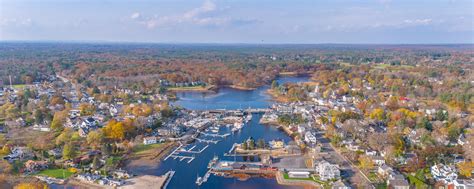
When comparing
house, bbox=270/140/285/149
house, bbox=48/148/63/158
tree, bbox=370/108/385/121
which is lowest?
house, bbox=270/140/285/149

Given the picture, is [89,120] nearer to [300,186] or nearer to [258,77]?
[300,186]

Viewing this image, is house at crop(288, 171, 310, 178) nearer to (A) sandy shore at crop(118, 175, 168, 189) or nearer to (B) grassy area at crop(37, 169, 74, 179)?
(A) sandy shore at crop(118, 175, 168, 189)

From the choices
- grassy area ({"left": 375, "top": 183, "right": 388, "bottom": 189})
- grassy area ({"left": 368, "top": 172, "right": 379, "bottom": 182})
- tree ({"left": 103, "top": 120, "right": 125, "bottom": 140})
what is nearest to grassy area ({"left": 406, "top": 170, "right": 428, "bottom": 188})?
grassy area ({"left": 375, "top": 183, "right": 388, "bottom": 189})

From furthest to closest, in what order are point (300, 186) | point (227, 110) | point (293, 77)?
point (293, 77) → point (227, 110) → point (300, 186)

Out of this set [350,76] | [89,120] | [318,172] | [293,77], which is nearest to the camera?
[318,172]

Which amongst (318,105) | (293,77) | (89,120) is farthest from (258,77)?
(89,120)

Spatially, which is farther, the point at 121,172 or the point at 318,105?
the point at 318,105

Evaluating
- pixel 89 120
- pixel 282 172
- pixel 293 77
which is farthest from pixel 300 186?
pixel 293 77

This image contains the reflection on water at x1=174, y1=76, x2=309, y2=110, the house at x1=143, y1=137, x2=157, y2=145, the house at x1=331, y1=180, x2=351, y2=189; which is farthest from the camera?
the reflection on water at x1=174, y1=76, x2=309, y2=110
